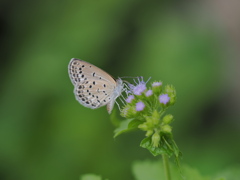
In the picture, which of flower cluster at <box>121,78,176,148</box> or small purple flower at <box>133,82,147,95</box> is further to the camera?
small purple flower at <box>133,82,147,95</box>

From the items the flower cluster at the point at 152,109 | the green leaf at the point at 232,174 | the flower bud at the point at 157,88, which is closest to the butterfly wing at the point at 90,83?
the flower cluster at the point at 152,109

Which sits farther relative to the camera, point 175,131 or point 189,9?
point 189,9

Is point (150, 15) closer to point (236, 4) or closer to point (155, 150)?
point (236, 4)

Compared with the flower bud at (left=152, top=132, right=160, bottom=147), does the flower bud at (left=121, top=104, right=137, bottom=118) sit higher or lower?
higher

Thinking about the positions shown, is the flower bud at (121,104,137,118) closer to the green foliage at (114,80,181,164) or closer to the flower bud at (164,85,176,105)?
the green foliage at (114,80,181,164)

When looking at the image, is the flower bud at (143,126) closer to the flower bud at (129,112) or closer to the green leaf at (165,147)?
the green leaf at (165,147)

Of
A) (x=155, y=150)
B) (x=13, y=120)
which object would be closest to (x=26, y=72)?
(x=13, y=120)

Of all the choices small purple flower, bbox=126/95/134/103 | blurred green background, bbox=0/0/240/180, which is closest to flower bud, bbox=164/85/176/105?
small purple flower, bbox=126/95/134/103
